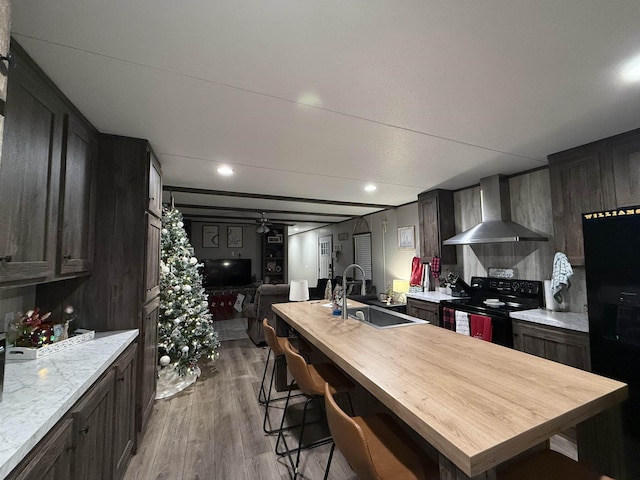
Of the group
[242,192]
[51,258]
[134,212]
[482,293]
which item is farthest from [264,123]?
[482,293]

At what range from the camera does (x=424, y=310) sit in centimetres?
380

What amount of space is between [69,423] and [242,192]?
337 cm

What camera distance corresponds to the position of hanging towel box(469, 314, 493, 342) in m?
2.83

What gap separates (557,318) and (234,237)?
279 inches

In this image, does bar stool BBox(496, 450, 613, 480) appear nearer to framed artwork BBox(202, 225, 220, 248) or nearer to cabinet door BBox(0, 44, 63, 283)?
cabinet door BBox(0, 44, 63, 283)

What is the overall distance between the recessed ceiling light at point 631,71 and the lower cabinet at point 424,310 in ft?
8.77

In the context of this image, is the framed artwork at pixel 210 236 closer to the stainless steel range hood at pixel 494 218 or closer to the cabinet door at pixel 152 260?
the cabinet door at pixel 152 260

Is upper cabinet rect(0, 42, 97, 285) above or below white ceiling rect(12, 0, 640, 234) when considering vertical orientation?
below

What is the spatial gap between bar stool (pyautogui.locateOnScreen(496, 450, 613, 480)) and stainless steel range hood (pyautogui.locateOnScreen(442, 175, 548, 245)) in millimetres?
2339

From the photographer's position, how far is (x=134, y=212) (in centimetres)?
212

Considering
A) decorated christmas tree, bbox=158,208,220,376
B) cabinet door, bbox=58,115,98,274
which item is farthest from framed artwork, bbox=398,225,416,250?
cabinet door, bbox=58,115,98,274

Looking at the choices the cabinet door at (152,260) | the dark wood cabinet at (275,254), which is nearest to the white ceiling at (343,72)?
the cabinet door at (152,260)

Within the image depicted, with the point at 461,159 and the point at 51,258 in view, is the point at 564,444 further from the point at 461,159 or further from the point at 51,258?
the point at 51,258

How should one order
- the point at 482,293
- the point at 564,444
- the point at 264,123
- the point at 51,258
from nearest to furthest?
the point at 51,258
the point at 264,123
the point at 564,444
the point at 482,293
